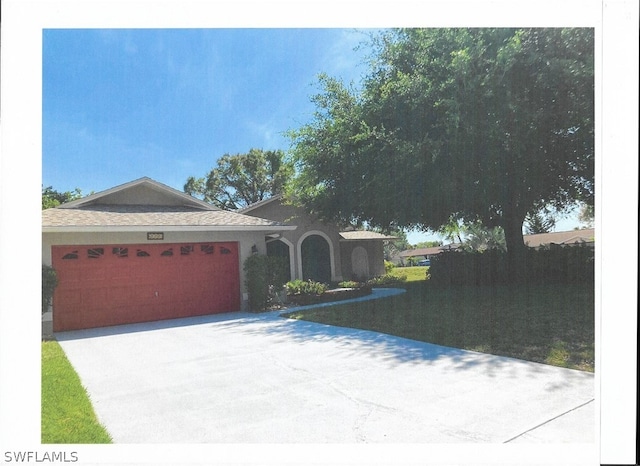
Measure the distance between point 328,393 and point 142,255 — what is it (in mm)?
6550

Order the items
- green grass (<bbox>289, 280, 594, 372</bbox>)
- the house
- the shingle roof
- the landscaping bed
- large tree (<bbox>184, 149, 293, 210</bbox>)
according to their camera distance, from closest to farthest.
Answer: green grass (<bbox>289, 280, 594, 372</bbox>)
the house
the shingle roof
the landscaping bed
large tree (<bbox>184, 149, 293, 210</bbox>)

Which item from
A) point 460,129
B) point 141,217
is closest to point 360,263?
point 460,129

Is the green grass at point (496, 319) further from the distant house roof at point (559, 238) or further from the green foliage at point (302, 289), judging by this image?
the green foliage at point (302, 289)

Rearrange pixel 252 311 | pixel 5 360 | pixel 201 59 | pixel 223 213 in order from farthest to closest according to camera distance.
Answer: pixel 223 213 < pixel 252 311 < pixel 201 59 < pixel 5 360

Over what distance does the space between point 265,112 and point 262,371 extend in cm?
489

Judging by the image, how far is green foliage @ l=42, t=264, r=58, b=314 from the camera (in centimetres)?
813

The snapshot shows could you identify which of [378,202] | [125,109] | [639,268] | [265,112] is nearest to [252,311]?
[378,202]

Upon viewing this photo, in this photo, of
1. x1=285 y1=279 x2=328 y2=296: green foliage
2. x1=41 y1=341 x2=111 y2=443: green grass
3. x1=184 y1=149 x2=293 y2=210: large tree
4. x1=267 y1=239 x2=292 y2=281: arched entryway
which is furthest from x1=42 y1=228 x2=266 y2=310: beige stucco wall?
x1=184 y1=149 x2=293 y2=210: large tree

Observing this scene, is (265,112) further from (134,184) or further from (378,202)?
(134,184)

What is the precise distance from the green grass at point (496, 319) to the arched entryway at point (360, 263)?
18.6 feet

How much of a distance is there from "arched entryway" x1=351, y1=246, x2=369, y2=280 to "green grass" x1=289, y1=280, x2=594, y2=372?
5658 mm

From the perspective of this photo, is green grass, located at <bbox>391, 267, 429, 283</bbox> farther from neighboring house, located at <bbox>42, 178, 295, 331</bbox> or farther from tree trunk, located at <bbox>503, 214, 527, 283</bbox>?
neighboring house, located at <bbox>42, 178, 295, 331</bbox>

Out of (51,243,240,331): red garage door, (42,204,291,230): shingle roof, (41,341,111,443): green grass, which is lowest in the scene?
(41,341,111,443): green grass

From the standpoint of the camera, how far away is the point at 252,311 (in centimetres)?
1081
